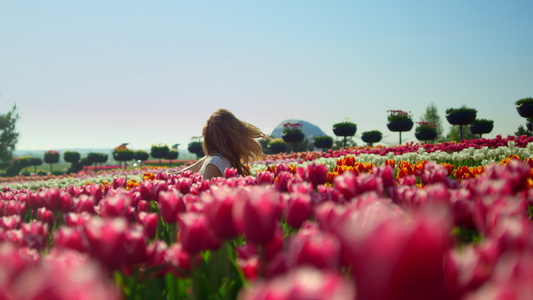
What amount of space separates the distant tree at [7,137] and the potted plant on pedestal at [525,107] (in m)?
61.2

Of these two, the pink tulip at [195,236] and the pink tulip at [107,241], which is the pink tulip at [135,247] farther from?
the pink tulip at [195,236]

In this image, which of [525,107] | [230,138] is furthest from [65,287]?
[525,107]

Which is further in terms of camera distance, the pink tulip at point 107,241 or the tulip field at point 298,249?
the pink tulip at point 107,241

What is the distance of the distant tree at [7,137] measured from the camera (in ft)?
181

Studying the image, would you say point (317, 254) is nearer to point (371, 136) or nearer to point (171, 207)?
point (171, 207)

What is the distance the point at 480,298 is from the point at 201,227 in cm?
86

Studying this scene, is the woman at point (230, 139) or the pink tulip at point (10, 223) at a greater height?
the woman at point (230, 139)

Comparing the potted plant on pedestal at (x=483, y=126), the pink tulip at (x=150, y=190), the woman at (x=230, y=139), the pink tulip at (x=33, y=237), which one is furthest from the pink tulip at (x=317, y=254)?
the potted plant on pedestal at (x=483, y=126)

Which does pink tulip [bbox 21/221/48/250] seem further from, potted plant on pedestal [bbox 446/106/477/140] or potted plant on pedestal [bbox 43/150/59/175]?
potted plant on pedestal [bbox 43/150/59/175]

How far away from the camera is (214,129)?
6.66 metres

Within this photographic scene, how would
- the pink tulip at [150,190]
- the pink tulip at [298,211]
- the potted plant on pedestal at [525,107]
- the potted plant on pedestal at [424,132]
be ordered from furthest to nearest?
the potted plant on pedestal at [424,132]
the potted plant on pedestal at [525,107]
the pink tulip at [150,190]
the pink tulip at [298,211]

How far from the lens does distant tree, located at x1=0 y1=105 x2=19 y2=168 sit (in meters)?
55.2

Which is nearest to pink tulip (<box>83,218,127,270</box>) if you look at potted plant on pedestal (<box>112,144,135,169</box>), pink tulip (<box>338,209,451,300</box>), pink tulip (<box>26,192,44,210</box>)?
pink tulip (<box>338,209,451,300</box>)

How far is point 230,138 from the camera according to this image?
21.9ft
